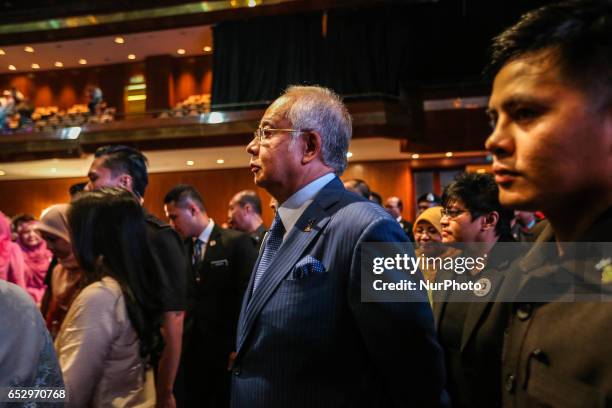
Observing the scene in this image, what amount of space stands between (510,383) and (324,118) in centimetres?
113

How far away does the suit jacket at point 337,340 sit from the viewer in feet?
4.77

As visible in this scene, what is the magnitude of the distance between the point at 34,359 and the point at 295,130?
0.95m

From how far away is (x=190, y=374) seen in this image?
11.8ft

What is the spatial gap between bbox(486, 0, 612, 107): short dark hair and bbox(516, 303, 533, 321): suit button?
0.31m

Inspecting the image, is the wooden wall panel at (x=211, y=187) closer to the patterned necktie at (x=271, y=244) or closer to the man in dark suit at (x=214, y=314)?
the man in dark suit at (x=214, y=314)

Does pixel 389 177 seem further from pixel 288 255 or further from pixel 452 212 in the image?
pixel 288 255

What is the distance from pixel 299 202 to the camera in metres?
1.75

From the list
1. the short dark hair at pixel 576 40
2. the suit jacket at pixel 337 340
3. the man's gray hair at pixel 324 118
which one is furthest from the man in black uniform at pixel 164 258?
the short dark hair at pixel 576 40

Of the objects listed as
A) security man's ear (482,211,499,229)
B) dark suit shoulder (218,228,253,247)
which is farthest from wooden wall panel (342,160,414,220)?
security man's ear (482,211,499,229)

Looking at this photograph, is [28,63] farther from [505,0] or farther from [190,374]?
[190,374]

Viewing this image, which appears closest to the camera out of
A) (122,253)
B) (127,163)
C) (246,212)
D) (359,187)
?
(122,253)

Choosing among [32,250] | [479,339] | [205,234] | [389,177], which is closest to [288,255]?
[479,339]

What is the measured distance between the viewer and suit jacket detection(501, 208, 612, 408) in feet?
2.33

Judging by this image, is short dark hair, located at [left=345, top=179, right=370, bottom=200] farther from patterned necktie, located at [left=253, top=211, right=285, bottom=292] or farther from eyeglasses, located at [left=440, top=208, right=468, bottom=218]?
patterned necktie, located at [left=253, top=211, right=285, bottom=292]
